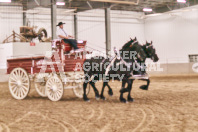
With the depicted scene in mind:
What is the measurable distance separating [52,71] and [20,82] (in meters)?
1.16

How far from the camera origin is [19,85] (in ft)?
27.4

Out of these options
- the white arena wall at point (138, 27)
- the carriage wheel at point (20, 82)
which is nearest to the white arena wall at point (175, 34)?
the white arena wall at point (138, 27)

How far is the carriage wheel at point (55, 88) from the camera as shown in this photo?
763cm

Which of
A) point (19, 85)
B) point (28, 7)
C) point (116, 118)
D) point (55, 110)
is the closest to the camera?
point (116, 118)

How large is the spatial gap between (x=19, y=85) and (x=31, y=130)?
13.9 feet

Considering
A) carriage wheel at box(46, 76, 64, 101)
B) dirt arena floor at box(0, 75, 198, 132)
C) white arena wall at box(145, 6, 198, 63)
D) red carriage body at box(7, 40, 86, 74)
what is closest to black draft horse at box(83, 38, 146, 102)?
Answer: red carriage body at box(7, 40, 86, 74)

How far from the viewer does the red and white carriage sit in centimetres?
766

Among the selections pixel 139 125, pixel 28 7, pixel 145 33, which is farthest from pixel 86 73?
pixel 145 33

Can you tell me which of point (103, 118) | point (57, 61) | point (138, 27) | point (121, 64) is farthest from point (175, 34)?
point (103, 118)

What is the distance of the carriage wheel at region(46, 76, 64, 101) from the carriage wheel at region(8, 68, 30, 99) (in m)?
0.74

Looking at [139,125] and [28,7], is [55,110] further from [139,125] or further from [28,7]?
[28,7]

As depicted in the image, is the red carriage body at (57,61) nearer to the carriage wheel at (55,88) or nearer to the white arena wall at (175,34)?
the carriage wheel at (55,88)

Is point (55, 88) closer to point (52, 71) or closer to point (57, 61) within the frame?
point (52, 71)

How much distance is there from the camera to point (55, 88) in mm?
7672
